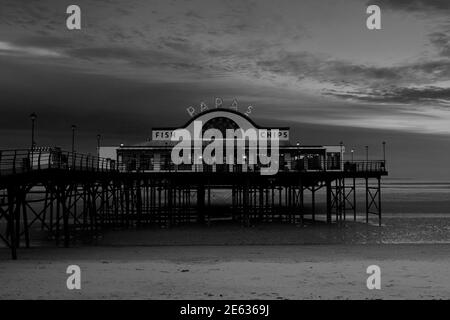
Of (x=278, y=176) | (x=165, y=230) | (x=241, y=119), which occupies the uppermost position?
(x=241, y=119)

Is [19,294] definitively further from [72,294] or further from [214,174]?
[214,174]

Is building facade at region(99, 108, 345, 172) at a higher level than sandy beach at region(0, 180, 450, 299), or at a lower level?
higher

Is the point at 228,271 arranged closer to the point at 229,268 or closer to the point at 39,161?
the point at 229,268

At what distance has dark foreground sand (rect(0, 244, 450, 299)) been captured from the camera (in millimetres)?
14172

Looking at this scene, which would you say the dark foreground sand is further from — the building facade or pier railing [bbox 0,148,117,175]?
the building facade

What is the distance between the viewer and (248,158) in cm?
5022

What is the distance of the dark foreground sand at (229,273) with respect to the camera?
14172 mm

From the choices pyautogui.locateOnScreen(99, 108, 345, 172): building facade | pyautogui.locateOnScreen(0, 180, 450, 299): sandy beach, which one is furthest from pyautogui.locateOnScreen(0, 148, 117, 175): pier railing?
pyautogui.locateOnScreen(99, 108, 345, 172): building facade

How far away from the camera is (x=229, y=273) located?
17188mm

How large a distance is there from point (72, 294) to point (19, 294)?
1.38 m

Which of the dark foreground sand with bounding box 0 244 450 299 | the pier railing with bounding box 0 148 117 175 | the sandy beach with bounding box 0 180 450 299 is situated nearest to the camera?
the dark foreground sand with bounding box 0 244 450 299

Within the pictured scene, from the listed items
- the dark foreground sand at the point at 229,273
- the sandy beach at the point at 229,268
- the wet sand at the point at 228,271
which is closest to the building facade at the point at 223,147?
the sandy beach at the point at 229,268

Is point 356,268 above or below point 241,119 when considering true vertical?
below
